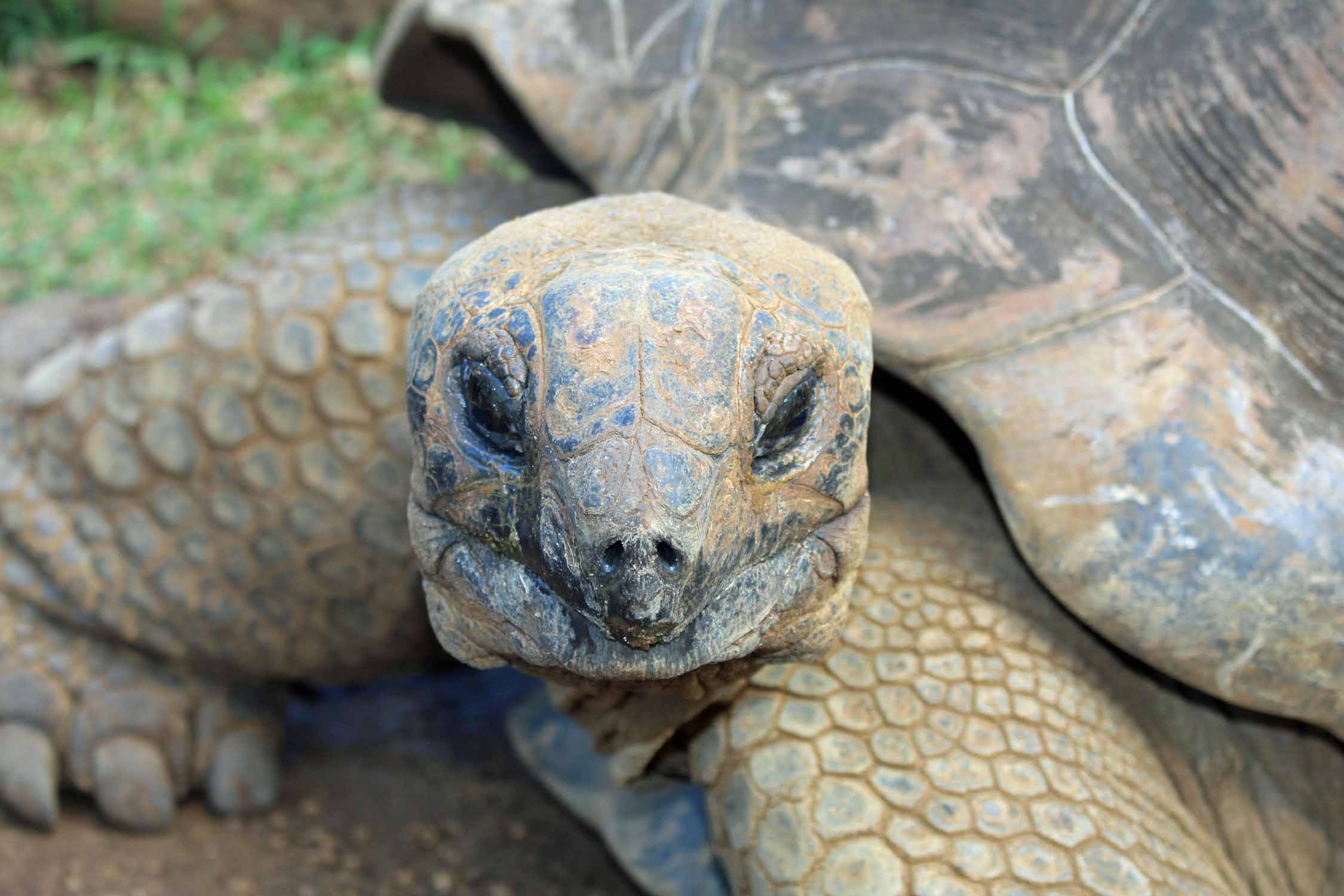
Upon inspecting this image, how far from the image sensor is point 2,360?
3121mm

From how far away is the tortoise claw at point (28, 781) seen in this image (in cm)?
240

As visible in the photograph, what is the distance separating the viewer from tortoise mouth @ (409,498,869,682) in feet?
4.38

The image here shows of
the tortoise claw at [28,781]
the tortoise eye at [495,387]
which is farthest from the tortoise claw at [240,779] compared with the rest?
the tortoise eye at [495,387]

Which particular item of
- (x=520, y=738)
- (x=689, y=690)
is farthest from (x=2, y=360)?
(x=689, y=690)

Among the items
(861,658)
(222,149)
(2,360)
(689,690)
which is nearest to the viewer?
(689,690)

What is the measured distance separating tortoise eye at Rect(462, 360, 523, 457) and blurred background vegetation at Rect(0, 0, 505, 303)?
2554 millimetres

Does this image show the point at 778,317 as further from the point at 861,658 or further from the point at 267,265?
the point at 267,265

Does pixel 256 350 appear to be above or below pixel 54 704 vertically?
above

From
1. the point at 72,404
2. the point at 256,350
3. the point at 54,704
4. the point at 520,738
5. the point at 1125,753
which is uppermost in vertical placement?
the point at 1125,753

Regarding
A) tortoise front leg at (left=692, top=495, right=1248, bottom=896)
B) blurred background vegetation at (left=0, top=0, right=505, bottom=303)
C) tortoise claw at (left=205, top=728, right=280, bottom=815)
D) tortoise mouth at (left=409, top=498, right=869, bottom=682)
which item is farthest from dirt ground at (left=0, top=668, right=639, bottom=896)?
blurred background vegetation at (left=0, top=0, right=505, bottom=303)

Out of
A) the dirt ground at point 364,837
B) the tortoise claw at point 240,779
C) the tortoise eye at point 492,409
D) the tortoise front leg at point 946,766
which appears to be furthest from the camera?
the tortoise claw at point 240,779

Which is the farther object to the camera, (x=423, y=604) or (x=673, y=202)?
(x=423, y=604)

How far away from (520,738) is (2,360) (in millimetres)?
1558

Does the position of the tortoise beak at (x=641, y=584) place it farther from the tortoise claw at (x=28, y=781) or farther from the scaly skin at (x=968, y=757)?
the tortoise claw at (x=28, y=781)
